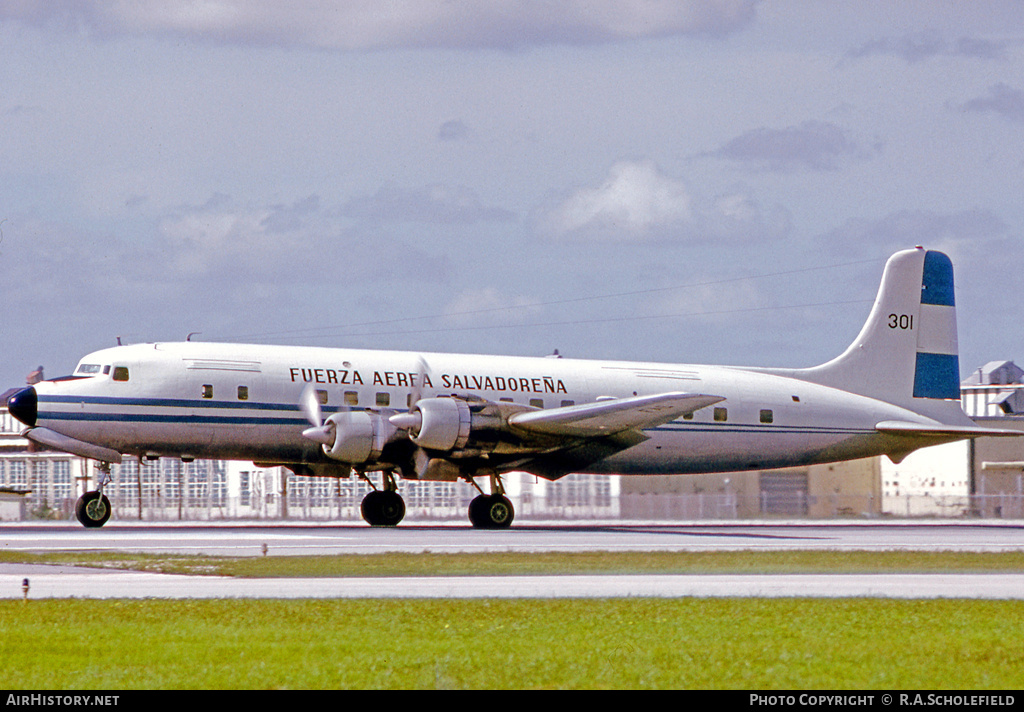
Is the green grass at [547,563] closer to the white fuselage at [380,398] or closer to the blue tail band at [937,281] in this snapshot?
the white fuselage at [380,398]

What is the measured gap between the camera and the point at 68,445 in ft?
116

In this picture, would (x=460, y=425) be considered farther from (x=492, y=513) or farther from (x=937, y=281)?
(x=937, y=281)

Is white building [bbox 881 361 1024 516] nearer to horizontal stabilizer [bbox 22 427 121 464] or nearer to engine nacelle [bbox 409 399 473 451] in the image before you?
engine nacelle [bbox 409 399 473 451]

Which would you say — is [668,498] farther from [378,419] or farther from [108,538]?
[108,538]

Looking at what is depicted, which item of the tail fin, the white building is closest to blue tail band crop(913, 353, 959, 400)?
the tail fin

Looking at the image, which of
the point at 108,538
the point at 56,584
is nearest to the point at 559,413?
the point at 108,538

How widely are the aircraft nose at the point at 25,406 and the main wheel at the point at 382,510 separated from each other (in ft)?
31.8

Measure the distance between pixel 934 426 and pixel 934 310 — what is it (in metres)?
4.75

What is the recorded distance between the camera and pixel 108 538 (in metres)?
32.8

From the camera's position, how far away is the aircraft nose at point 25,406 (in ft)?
115

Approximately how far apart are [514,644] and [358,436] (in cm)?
2212

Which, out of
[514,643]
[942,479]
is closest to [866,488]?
[942,479]

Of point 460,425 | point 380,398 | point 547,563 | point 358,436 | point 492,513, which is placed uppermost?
point 380,398

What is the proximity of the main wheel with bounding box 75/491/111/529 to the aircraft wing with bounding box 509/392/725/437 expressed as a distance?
11025mm
